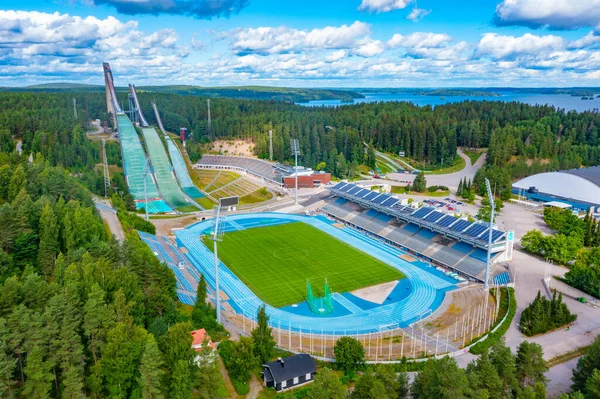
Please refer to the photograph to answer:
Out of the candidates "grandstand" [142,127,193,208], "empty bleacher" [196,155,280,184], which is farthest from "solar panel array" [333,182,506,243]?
"grandstand" [142,127,193,208]

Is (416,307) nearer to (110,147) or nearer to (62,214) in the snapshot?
(62,214)

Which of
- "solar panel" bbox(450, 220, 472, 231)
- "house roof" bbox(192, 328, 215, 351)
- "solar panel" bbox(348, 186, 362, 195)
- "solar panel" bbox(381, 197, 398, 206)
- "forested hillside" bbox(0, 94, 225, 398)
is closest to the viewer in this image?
"forested hillside" bbox(0, 94, 225, 398)

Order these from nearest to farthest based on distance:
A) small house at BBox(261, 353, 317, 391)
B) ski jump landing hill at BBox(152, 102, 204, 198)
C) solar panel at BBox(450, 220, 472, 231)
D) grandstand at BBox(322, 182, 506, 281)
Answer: small house at BBox(261, 353, 317, 391) < grandstand at BBox(322, 182, 506, 281) < solar panel at BBox(450, 220, 472, 231) < ski jump landing hill at BBox(152, 102, 204, 198)

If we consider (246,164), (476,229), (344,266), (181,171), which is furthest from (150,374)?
(246,164)

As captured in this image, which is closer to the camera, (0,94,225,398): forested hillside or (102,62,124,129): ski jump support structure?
(0,94,225,398): forested hillside

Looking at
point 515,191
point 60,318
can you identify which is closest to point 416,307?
point 60,318

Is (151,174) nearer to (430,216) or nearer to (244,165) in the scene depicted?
(244,165)

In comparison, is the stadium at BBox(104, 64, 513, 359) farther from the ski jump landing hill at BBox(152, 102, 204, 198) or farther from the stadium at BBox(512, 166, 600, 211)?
the stadium at BBox(512, 166, 600, 211)

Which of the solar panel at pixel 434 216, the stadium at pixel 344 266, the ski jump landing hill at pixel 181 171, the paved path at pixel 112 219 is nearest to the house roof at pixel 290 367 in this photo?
the stadium at pixel 344 266
